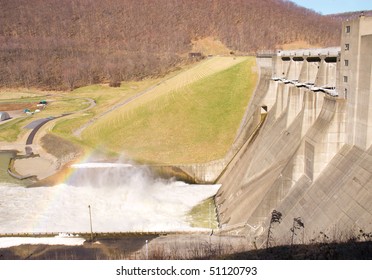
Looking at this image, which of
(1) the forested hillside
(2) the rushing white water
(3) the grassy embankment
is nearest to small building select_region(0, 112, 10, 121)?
(3) the grassy embankment

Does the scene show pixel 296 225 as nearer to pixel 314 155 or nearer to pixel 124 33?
pixel 314 155

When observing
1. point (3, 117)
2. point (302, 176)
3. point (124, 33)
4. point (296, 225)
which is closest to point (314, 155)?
point (302, 176)

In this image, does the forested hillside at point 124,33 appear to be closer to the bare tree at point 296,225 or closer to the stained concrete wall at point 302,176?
the stained concrete wall at point 302,176

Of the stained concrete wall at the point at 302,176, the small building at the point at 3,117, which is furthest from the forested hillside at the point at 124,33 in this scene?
the stained concrete wall at the point at 302,176

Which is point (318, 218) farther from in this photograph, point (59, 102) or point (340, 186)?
point (59, 102)

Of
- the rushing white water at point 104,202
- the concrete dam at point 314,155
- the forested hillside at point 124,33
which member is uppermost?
the forested hillside at point 124,33

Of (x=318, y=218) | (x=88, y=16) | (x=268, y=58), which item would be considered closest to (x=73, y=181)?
(x=268, y=58)
